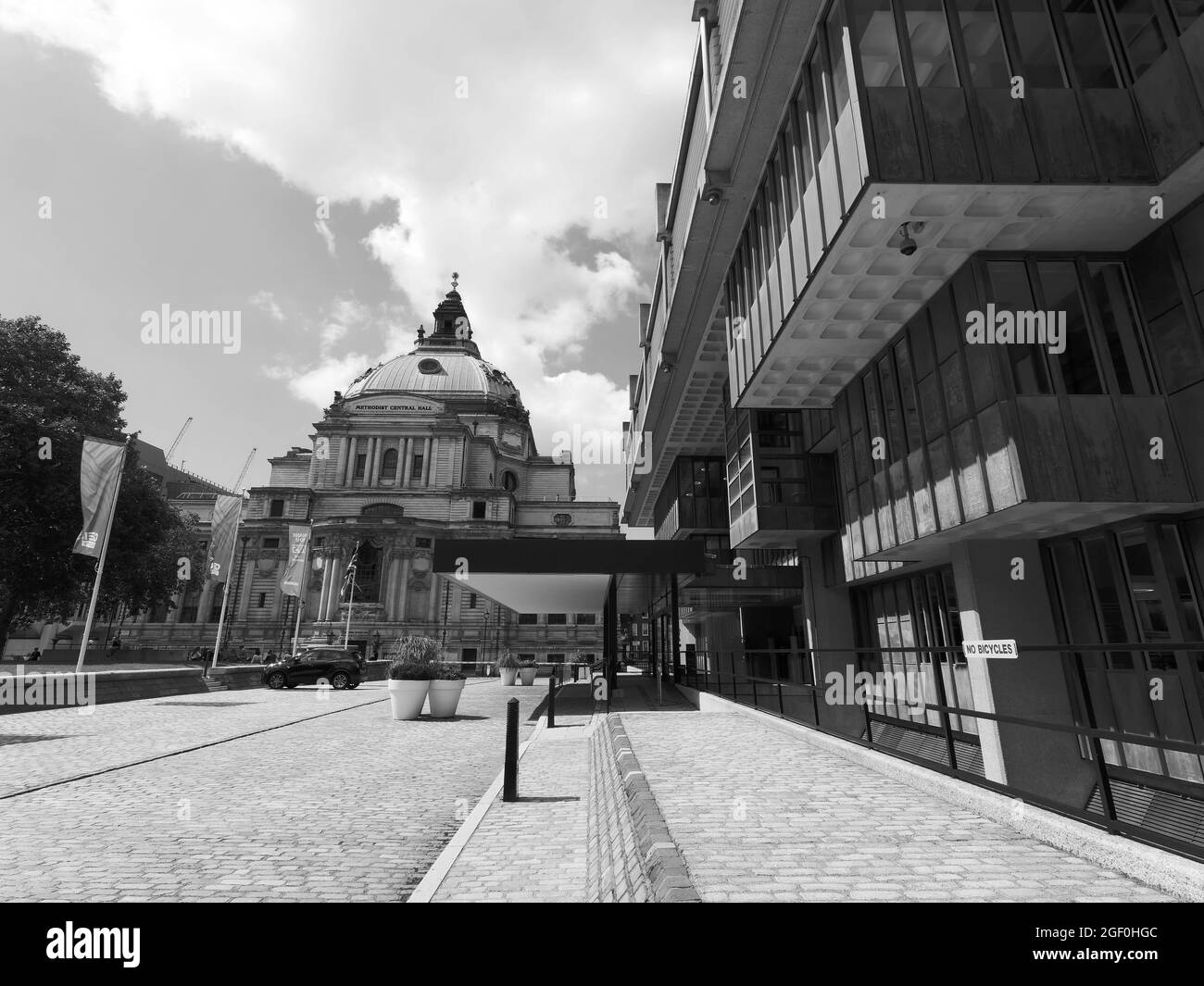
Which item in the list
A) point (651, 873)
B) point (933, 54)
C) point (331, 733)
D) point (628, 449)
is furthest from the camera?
point (628, 449)

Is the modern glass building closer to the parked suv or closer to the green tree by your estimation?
the parked suv

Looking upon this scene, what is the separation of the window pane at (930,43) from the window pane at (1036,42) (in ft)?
3.06

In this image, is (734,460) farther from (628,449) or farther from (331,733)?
(628,449)

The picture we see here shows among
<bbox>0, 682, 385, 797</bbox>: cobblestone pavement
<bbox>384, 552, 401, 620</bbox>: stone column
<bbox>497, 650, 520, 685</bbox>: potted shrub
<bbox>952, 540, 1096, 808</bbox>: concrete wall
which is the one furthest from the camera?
<bbox>384, 552, 401, 620</bbox>: stone column

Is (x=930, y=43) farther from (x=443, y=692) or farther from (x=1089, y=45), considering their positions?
(x=443, y=692)

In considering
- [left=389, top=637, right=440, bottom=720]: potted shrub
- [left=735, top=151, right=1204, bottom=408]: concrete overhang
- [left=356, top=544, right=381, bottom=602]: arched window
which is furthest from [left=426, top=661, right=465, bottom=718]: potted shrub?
[left=356, top=544, right=381, bottom=602]: arched window

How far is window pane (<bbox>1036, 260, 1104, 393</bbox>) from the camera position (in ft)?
29.1

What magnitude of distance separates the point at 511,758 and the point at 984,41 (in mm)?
11898

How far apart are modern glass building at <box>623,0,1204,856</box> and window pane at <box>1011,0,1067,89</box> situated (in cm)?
3

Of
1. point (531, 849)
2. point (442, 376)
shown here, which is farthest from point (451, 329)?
point (531, 849)

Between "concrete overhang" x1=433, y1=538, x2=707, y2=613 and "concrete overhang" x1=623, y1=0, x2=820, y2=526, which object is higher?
"concrete overhang" x1=623, y1=0, x2=820, y2=526

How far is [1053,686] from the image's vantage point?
977 centimetres

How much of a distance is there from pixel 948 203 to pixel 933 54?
2508 mm
